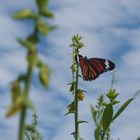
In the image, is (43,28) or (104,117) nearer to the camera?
(43,28)

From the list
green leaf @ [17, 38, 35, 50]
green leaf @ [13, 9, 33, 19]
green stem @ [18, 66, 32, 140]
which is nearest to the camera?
green stem @ [18, 66, 32, 140]

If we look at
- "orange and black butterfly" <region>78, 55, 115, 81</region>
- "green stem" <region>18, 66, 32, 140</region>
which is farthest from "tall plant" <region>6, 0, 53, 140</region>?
"orange and black butterfly" <region>78, 55, 115, 81</region>

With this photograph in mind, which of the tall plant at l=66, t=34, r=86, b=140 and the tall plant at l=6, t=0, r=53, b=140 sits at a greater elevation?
the tall plant at l=66, t=34, r=86, b=140

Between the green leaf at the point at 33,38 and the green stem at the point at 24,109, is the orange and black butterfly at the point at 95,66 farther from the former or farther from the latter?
the green stem at the point at 24,109

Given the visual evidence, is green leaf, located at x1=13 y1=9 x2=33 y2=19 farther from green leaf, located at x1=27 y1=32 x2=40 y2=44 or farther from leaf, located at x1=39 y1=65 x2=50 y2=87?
leaf, located at x1=39 y1=65 x2=50 y2=87

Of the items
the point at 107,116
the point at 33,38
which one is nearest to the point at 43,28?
the point at 33,38

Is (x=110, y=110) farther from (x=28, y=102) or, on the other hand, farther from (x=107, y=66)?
(x=28, y=102)

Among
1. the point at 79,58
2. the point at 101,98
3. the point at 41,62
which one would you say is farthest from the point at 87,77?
the point at 41,62

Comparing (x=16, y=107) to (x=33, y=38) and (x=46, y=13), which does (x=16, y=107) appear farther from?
(x=46, y=13)

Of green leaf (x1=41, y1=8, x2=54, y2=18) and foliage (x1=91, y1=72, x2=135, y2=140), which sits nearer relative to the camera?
green leaf (x1=41, y1=8, x2=54, y2=18)

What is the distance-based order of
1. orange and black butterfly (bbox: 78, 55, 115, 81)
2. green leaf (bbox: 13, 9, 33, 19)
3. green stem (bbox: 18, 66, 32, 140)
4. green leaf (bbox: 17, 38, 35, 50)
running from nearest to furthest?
green stem (bbox: 18, 66, 32, 140) < green leaf (bbox: 17, 38, 35, 50) < green leaf (bbox: 13, 9, 33, 19) < orange and black butterfly (bbox: 78, 55, 115, 81)
